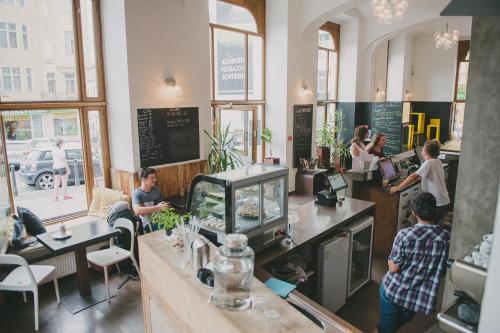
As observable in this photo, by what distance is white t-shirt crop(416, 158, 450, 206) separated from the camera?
4688 millimetres

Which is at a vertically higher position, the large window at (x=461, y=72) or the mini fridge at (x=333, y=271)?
the large window at (x=461, y=72)

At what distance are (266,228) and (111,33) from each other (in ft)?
12.3

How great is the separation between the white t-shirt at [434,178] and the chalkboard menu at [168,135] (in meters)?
3.41

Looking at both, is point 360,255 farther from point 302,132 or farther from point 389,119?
point 389,119

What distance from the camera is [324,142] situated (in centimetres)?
942

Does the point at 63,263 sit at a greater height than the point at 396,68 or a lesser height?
lesser

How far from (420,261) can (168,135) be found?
13.3 feet

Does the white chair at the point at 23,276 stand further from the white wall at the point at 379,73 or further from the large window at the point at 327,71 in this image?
the white wall at the point at 379,73

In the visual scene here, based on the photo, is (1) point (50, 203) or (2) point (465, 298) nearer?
(2) point (465, 298)

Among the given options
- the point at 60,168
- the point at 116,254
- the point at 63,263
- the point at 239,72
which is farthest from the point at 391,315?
the point at 239,72

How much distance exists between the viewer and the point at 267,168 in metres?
3.11

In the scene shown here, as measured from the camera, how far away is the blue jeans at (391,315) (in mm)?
2727

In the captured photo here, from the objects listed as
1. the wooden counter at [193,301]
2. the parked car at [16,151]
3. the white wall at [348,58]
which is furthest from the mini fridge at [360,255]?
the white wall at [348,58]

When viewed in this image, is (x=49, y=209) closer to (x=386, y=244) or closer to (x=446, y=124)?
(x=386, y=244)
